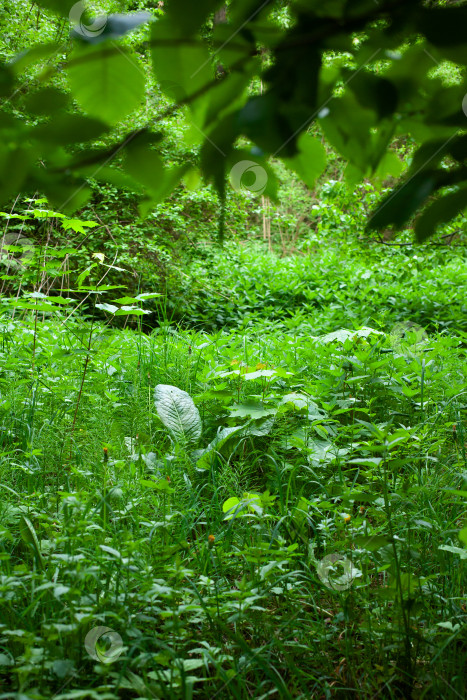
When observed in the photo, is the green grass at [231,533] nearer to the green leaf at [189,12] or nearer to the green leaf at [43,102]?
the green leaf at [43,102]

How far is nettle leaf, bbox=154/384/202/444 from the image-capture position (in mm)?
2145

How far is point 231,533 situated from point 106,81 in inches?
50.0

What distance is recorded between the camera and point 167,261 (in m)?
5.79

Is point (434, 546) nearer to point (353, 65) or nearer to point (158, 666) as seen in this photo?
point (158, 666)

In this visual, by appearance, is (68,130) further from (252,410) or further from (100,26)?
(252,410)

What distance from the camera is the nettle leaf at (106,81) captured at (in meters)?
0.63

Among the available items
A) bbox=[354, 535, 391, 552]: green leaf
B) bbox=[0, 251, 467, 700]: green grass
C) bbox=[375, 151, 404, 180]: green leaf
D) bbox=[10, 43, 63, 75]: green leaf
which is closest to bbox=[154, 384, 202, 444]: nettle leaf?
bbox=[0, 251, 467, 700]: green grass

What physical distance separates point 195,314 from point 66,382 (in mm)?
3347

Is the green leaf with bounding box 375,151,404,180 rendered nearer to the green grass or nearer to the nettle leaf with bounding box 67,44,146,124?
the nettle leaf with bounding box 67,44,146,124

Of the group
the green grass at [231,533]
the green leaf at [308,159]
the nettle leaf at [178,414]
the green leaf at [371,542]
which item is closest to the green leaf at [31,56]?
the green leaf at [308,159]

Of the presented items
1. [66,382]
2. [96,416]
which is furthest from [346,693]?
[66,382]

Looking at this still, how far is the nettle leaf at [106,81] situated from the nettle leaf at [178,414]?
5.08ft

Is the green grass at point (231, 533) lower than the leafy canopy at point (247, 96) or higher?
lower

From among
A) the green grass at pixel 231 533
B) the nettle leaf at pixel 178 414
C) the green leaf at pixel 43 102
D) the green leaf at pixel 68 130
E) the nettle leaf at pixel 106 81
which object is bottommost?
the green grass at pixel 231 533
